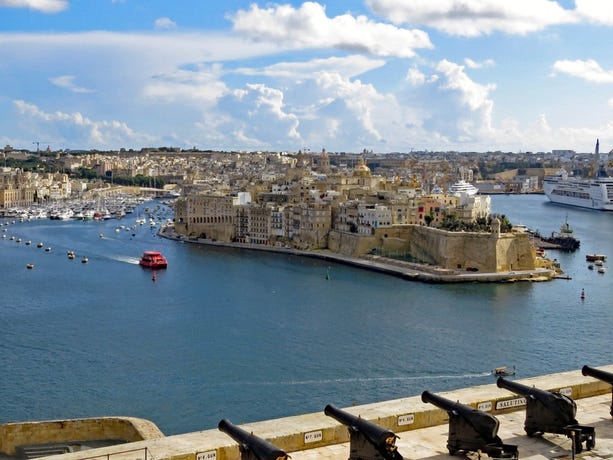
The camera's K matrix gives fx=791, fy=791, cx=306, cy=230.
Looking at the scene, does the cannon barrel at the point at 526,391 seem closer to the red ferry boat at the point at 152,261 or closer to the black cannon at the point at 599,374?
the black cannon at the point at 599,374

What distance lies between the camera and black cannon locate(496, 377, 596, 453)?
4438 mm

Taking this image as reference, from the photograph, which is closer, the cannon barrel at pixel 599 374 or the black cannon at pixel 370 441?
the black cannon at pixel 370 441

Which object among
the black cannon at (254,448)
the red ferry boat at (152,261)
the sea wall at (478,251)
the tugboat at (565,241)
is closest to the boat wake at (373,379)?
the black cannon at (254,448)

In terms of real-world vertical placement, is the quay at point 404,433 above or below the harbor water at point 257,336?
above

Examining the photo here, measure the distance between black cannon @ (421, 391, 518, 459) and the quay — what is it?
0.47 feet

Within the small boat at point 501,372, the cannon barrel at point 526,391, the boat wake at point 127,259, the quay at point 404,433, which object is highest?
the cannon barrel at point 526,391

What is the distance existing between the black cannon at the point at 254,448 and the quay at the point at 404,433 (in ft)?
1.22

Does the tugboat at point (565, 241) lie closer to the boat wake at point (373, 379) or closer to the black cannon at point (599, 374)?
the boat wake at point (373, 379)

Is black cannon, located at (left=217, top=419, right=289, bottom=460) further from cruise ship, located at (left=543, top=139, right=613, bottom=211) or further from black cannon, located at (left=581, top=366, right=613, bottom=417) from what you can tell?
cruise ship, located at (left=543, top=139, right=613, bottom=211)

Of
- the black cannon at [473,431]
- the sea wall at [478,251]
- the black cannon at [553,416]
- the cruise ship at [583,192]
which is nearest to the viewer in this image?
the black cannon at [473,431]

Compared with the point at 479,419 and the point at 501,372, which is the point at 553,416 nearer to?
the point at 479,419

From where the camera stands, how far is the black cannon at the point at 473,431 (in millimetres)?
Answer: 4137

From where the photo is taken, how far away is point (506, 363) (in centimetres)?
1166

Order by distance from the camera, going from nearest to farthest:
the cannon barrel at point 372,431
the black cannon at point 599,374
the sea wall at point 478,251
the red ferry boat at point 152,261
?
1. the cannon barrel at point 372,431
2. the black cannon at point 599,374
3. the sea wall at point 478,251
4. the red ferry boat at point 152,261
